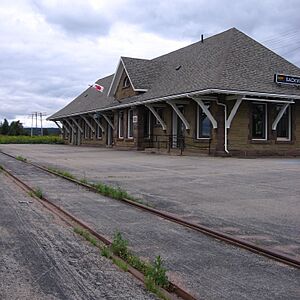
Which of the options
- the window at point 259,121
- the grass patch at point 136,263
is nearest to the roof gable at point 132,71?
the window at point 259,121

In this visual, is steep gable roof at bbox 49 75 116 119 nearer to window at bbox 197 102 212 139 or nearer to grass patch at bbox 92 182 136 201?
window at bbox 197 102 212 139

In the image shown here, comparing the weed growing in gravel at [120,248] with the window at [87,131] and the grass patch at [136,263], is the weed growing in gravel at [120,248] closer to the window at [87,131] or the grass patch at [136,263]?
the grass patch at [136,263]

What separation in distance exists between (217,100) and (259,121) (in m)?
3.36

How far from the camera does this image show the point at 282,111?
26719 mm

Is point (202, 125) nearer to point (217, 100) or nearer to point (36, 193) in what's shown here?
point (217, 100)

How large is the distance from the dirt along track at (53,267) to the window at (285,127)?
2191cm

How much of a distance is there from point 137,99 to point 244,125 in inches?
344

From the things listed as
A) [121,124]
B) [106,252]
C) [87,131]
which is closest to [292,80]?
[121,124]

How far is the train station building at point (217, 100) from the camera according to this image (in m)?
25.4

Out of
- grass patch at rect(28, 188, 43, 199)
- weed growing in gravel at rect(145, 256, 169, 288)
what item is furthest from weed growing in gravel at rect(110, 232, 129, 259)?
grass patch at rect(28, 188, 43, 199)

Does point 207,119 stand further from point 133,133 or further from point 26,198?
point 26,198

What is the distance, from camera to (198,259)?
5.90 meters

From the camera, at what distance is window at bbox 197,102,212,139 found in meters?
27.2

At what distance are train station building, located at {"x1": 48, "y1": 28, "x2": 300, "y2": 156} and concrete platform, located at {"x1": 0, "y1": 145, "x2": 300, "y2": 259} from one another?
7.16 meters
